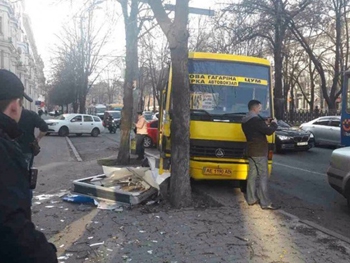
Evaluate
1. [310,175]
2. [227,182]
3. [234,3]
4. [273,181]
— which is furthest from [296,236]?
[234,3]

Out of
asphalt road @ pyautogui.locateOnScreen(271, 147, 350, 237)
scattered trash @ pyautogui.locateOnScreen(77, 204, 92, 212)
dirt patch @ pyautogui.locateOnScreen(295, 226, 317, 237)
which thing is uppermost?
scattered trash @ pyautogui.locateOnScreen(77, 204, 92, 212)

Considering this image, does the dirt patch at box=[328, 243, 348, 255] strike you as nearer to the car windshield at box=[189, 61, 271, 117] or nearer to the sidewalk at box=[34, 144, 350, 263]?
the sidewalk at box=[34, 144, 350, 263]

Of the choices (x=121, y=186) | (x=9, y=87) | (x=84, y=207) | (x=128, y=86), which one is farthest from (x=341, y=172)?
(x=128, y=86)

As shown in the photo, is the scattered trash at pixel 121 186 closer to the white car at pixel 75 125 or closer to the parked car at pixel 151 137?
the parked car at pixel 151 137

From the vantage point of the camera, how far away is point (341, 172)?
7.25 metres

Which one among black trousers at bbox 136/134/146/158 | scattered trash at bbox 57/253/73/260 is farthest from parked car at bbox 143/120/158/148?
scattered trash at bbox 57/253/73/260

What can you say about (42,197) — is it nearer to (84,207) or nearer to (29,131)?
(84,207)

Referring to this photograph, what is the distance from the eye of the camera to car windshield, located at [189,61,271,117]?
8531mm

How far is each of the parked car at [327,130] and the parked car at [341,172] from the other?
12771 mm

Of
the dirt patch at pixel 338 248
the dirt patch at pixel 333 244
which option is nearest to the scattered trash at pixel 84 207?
the dirt patch at pixel 333 244

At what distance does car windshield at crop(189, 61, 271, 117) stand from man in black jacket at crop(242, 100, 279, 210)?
131 cm

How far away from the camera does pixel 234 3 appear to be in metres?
22.2

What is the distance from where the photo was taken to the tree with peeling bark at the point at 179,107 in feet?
22.2

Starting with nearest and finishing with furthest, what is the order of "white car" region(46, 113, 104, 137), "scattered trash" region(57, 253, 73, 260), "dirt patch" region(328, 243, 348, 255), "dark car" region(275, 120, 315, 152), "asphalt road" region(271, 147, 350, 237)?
1. "scattered trash" region(57, 253, 73, 260)
2. "dirt patch" region(328, 243, 348, 255)
3. "asphalt road" region(271, 147, 350, 237)
4. "dark car" region(275, 120, 315, 152)
5. "white car" region(46, 113, 104, 137)
